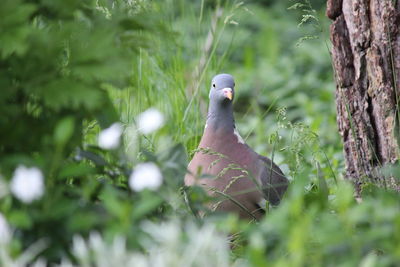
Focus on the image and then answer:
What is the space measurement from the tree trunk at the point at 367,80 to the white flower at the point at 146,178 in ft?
4.19

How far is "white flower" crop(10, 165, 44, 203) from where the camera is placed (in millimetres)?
1861

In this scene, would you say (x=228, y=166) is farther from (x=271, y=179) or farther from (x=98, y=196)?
(x=98, y=196)

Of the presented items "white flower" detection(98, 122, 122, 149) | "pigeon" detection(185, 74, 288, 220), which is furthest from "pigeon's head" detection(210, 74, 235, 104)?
"white flower" detection(98, 122, 122, 149)

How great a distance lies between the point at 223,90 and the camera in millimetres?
3498

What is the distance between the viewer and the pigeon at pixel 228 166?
3.24 metres

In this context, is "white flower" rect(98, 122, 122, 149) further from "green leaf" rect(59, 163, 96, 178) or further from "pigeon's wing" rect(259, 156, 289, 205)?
"pigeon's wing" rect(259, 156, 289, 205)

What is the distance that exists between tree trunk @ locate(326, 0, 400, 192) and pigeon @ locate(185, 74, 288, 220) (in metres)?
0.34

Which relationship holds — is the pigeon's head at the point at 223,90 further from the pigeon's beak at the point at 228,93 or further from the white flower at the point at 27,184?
the white flower at the point at 27,184

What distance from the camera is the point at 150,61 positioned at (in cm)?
420

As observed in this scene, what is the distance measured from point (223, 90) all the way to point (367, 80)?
0.59m

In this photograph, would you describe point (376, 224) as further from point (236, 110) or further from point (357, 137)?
point (236, 110)

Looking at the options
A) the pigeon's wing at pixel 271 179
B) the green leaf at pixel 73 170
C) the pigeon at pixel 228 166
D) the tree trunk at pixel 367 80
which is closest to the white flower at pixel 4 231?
the green leaf at pixel 73 170

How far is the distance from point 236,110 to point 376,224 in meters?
5.37

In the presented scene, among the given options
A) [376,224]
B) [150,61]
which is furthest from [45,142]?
[150,61]
